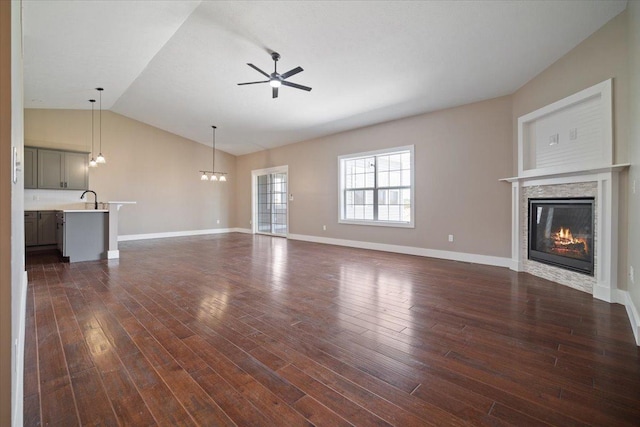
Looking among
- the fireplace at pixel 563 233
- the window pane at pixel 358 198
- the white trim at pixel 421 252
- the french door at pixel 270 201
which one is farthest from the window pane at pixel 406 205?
the french door at pixel 270 201

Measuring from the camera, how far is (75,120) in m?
7.19

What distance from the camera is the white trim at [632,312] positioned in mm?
2238

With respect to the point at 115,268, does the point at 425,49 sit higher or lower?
higher

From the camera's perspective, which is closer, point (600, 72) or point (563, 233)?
point (600, 72)

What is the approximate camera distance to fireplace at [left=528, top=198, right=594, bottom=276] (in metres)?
3.50

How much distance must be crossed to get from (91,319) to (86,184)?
6163 mm

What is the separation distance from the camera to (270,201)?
9.66 m

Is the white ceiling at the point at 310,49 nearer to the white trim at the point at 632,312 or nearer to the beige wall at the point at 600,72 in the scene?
the beige wall at the point at 600,72

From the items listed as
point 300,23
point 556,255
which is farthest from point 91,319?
point 556,255

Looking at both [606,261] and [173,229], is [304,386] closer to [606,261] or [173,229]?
[606,261]

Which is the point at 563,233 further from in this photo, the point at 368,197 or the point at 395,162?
the point at 368,197

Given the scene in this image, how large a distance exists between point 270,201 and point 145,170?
3.77 meters
